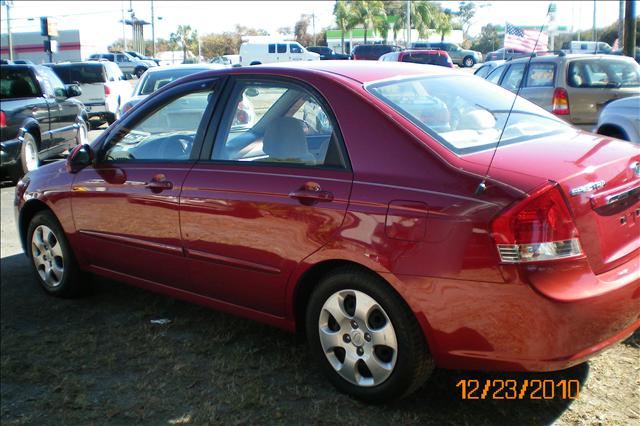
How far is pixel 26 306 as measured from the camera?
486 centimetres

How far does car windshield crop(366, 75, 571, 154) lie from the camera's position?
3209 millimetres

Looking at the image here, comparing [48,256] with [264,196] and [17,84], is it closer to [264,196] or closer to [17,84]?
[264,196]

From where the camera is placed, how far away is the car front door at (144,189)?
398cm

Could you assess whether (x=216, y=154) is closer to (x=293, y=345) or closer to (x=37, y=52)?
(x=293, y=345)

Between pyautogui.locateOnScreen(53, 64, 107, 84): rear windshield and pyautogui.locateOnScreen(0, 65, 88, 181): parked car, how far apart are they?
7.03 m

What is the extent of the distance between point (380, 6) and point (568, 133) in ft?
41.4

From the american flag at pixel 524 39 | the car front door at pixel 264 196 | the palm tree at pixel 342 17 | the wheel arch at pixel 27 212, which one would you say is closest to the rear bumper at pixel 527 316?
the car front door at pixel 264 196

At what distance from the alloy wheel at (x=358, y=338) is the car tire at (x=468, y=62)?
211 inches

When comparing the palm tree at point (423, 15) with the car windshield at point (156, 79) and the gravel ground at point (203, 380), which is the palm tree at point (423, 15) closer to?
the car windshield at point (156, 79)

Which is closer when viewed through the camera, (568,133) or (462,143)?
(462,143)

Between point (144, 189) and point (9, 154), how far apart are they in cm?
658

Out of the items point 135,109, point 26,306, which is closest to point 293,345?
point 135,109

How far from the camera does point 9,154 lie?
31.7 feet
